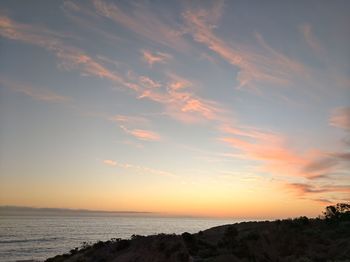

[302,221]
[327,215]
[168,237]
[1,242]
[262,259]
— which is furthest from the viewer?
[1,242]

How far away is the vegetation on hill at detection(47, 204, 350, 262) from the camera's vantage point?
20995 millimetres

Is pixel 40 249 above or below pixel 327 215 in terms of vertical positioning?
below

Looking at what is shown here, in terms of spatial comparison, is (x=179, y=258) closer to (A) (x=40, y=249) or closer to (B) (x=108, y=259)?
(B) (x=108, y=259)

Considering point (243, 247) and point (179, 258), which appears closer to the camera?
point (179, 258)

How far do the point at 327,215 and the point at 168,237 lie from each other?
1424 inches

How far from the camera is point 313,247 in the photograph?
30.0 m

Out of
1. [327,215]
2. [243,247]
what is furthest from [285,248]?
[327,215]

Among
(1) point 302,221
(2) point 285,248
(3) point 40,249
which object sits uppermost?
(1) point 302,221

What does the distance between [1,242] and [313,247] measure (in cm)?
6398

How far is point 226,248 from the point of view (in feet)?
86.7

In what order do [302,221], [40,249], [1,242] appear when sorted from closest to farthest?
1. [302,221]
2. [40,249]
3. [1,242]

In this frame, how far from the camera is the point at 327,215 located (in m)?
50.2

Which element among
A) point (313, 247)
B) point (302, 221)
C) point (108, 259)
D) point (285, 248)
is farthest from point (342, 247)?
point (108, 259)

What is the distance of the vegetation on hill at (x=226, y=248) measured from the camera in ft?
68.9
